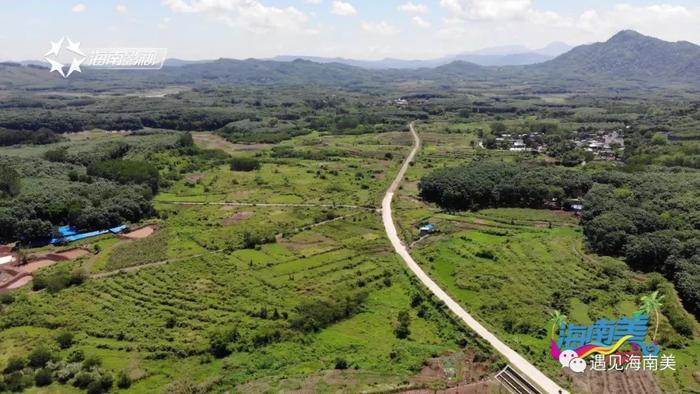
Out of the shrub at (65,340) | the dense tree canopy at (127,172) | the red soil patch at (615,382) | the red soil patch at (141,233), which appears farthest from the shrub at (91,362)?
the dense tree canopy at (127,172)

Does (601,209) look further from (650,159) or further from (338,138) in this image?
(338,138)

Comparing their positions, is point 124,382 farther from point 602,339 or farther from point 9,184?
point 9,184

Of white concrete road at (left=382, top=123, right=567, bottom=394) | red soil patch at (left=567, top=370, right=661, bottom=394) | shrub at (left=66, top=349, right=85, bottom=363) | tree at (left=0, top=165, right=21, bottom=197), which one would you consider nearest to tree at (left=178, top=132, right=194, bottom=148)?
tree at (left=0, top=165, right=21, bottom=197)

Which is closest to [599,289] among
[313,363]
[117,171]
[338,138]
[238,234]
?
[313,363]

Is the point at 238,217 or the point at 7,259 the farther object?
the point at 238,217

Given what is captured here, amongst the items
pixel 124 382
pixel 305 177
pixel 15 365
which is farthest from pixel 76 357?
pixel 305 177

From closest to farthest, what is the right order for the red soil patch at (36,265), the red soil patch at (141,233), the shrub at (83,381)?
1. the shrub at (83,381)
2. the red soil patch at (36,265)
3. the red soil patch at (141,233)

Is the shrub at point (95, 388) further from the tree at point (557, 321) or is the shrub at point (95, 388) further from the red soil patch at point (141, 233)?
the tree at point (557, 321)
